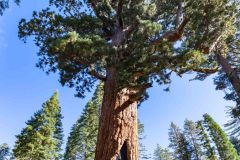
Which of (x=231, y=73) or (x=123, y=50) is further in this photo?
(x=231, y=73)

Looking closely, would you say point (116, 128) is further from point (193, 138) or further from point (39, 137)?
point (193, 138)

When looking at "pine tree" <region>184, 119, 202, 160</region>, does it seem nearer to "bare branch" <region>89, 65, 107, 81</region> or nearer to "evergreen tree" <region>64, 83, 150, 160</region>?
"evergreen tree" <region>64, 83, 150, 160</region>

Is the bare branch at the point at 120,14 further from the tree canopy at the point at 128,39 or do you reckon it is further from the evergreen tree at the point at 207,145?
the evergreen tree at the point at 207,145

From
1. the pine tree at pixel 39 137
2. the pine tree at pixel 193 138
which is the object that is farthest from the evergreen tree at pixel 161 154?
the pine tree at pixel 39 137

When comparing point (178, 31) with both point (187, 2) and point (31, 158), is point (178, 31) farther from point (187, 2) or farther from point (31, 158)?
point (31, 158)

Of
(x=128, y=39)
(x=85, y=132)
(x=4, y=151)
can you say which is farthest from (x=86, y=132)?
(x=4, y=151)

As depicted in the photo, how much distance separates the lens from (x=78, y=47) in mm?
7012

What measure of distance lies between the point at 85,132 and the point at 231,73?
19437 millimetres

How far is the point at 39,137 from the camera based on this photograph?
24.1 meters

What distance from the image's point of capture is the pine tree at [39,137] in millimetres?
23531

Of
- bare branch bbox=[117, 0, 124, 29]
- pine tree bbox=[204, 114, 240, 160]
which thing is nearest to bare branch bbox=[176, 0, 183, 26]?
bare branch bbox=[117, 0, 124, 29]

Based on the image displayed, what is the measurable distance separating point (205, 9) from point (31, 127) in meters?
20.7

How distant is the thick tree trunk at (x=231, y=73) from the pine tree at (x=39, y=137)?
1674 centimetres

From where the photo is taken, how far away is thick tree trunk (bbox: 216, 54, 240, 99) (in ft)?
49.3
